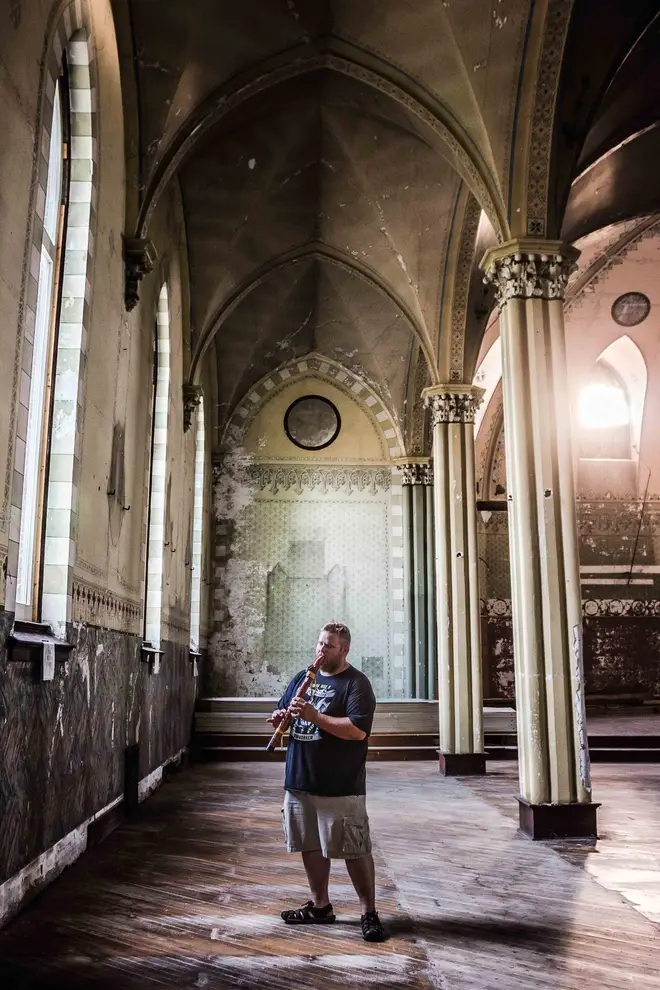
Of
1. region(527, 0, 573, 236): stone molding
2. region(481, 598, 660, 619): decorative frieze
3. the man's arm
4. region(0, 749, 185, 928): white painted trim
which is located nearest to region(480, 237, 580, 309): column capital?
region(527, 0, 573, 236): stone molding

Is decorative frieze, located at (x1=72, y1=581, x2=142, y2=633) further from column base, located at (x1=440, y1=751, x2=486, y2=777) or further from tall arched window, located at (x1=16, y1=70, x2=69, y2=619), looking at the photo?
column base, located at (x1=440, y1=751, x2=486, y2=777)

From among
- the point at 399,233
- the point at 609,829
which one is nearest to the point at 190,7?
the point at 399,233

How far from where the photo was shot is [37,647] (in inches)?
204

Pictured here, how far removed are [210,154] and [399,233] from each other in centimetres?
292

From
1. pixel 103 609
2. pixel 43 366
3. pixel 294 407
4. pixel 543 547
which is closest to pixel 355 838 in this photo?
pixel 103 609

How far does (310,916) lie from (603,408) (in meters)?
16.7

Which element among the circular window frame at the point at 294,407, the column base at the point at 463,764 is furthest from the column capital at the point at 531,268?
the circular window frame at the point at 294,407

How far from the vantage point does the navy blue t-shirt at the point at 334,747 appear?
4426 millimetres

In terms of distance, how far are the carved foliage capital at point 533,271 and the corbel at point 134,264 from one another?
3445mm

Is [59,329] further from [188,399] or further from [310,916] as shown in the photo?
[188,399]

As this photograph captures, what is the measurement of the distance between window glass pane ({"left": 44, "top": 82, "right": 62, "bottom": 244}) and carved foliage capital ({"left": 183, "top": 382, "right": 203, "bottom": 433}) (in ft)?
18.9

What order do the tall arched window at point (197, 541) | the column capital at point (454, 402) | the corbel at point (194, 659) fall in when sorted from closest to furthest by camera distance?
the column capital at point (454, 402) → the corbel at point (194, 659) → the tall arched window at point (197, 541)

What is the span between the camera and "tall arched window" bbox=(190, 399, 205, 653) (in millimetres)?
14930

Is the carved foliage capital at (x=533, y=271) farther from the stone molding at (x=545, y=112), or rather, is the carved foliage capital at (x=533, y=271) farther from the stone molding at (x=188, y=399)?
the stone molding at (x=188, y=399)
